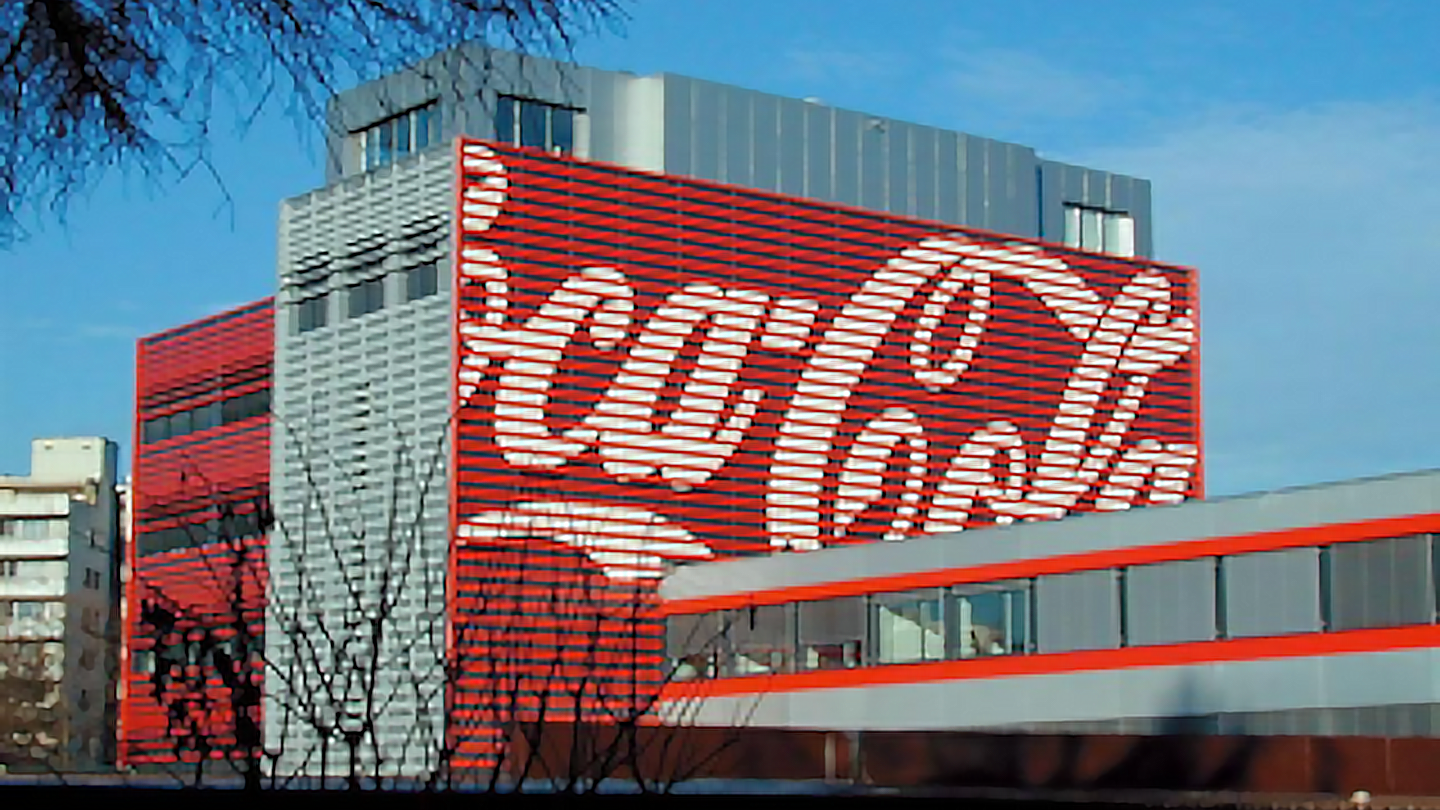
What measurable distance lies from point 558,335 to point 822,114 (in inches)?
567

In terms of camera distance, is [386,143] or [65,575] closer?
[386,143]

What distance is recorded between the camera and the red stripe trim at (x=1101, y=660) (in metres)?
46.3

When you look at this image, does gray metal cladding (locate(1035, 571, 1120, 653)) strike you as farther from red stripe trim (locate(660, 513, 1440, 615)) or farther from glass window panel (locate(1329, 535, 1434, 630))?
glass window panel (locate(1329, 535, 1434, 630))

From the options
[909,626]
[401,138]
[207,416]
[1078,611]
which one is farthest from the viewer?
[207,416]

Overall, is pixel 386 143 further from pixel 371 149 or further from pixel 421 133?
pixel 421 133

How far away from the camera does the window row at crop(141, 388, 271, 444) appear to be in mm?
83750

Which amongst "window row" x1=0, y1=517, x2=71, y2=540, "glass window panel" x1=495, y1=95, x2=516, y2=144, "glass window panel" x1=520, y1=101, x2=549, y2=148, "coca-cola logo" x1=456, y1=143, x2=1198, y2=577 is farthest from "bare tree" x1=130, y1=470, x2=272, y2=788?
"window row" x1=0, y1=517, x2=71, y2=540

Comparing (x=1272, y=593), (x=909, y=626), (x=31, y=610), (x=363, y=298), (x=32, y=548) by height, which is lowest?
(x=909, y=626)

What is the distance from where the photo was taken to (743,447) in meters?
74.8

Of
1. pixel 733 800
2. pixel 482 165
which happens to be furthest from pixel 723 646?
pixel 733 800

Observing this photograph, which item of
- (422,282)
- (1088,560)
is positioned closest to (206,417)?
(422,282)

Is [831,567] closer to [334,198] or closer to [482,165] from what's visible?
[482,165]

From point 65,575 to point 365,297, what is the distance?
227ft

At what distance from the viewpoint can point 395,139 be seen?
258 feet
